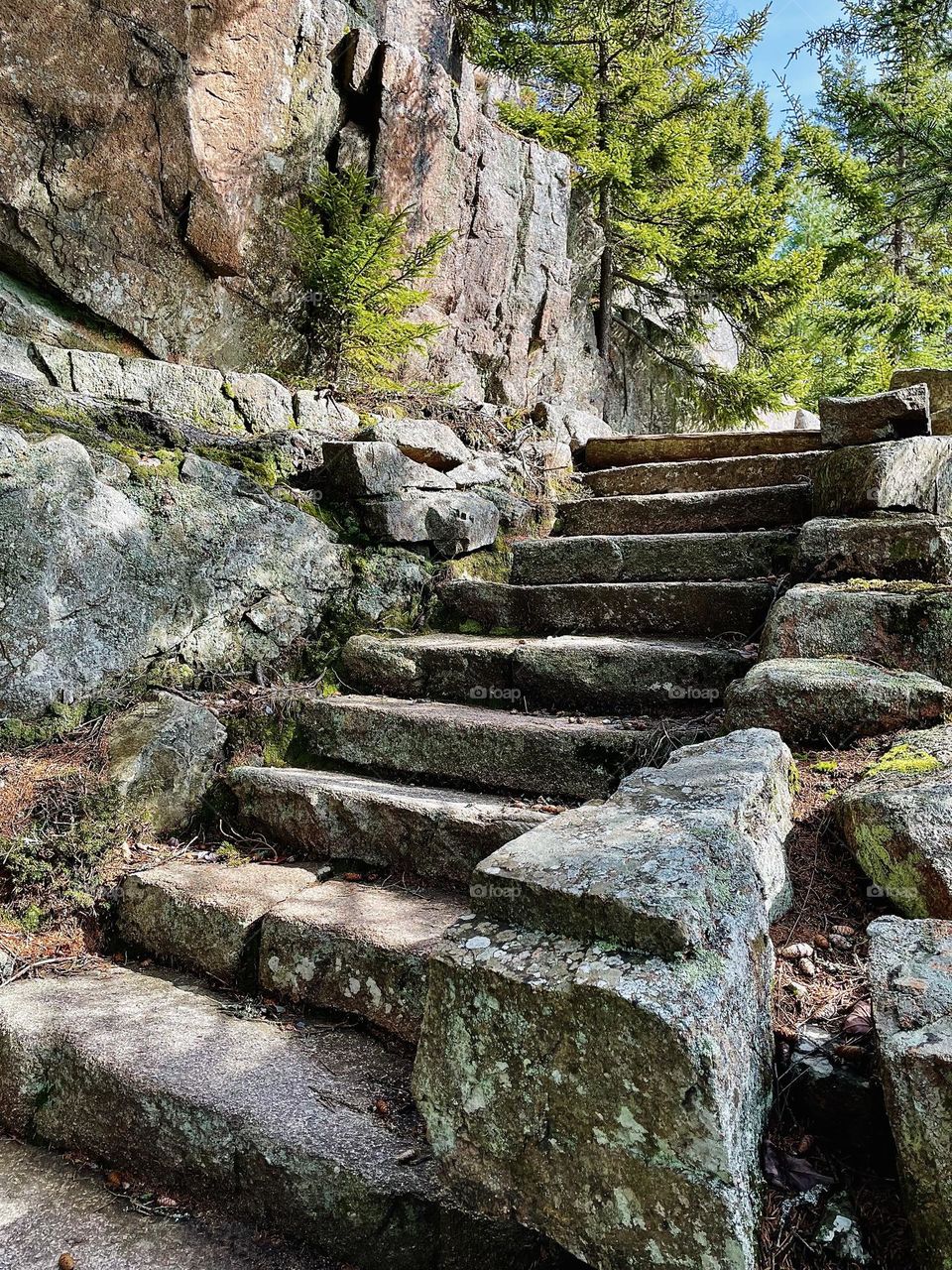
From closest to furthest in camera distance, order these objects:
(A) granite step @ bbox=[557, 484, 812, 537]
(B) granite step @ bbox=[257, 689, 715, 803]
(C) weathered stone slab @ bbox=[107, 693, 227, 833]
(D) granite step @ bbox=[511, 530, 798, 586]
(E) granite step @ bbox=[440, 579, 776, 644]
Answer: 1. (B) granite step @ bbox=[257, 689, 715, 803]
2. (C) weathered stone slab @ bbox=[107, 693, 227, 833]
3. (E) granite step @ bbox=[440, 579, 776, 644]
4. (D) granite step @ bbox=[511, 530, 798, 586]
5. (A) granite step @ bbox=[557, 484, 812, 537]

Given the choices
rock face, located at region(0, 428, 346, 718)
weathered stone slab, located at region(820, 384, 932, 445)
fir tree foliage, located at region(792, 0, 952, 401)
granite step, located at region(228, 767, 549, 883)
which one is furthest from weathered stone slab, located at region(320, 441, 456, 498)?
fir tree foliage, located at region(792, 0, 952, 401)

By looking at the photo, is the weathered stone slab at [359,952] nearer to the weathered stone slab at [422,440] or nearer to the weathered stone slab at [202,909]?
the weathered stone slab at [202,909]

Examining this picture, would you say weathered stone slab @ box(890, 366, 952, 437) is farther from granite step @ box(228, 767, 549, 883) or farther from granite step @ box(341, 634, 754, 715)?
granite step @ box(228, 767, 549, 883)

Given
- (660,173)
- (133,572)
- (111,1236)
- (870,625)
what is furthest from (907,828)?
(660,173)

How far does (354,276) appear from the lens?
4535 mm

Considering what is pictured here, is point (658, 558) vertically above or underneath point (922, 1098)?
above

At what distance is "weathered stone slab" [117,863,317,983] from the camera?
226 cm

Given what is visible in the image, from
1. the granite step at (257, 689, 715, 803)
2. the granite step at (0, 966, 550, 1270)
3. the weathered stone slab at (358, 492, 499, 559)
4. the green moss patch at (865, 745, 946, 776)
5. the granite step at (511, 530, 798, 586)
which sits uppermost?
the weathered stone slab at (358, 492, 499, 559)

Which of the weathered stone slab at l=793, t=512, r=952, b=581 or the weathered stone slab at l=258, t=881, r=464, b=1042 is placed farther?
the weathered stone slab at l=793, t=512, r=952, b=581

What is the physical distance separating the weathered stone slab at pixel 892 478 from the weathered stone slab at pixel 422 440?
2234 mm

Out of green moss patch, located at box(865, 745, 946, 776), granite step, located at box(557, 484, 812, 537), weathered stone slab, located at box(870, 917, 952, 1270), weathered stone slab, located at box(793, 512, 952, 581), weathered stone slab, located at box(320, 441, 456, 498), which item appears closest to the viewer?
weathered stone slab, located at box(870, 917, 952, 1270)

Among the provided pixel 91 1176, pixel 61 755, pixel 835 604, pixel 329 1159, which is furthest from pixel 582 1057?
pixel 61 755

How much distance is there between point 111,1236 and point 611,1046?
129 centimetres

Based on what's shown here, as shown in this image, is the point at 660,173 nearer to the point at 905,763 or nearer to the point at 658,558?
the point at 658,558
